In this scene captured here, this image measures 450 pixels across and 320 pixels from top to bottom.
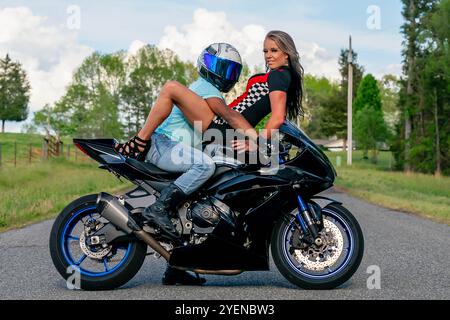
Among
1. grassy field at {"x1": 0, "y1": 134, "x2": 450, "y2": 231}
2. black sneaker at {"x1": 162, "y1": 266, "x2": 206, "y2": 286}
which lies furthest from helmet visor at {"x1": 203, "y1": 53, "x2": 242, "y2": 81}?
grassy field at {"x1": 0, "y1": 134, "x2": 450, "y2": 231}

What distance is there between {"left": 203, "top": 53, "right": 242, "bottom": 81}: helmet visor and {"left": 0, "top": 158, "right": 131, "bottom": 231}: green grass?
23.5ft

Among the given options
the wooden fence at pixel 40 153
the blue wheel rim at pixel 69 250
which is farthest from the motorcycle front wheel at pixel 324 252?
the wooden fence at pixel 40 153

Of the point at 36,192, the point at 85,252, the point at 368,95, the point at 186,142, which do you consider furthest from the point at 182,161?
the point at 368,95

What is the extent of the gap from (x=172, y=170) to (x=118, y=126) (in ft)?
210

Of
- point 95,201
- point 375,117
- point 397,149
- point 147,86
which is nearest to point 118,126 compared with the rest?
point 147,86

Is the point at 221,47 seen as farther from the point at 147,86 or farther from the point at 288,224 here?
the point at 147,86

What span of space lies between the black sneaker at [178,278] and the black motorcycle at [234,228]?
41cm

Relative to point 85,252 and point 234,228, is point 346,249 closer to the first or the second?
point 234,228

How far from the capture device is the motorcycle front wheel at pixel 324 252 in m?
5.92

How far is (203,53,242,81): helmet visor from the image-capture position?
584 centimetres

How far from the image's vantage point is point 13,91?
367 feet

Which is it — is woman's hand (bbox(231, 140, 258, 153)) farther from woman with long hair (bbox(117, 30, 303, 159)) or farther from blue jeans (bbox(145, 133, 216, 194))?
blue jeans (bbox(145, 133, 216, 194))
